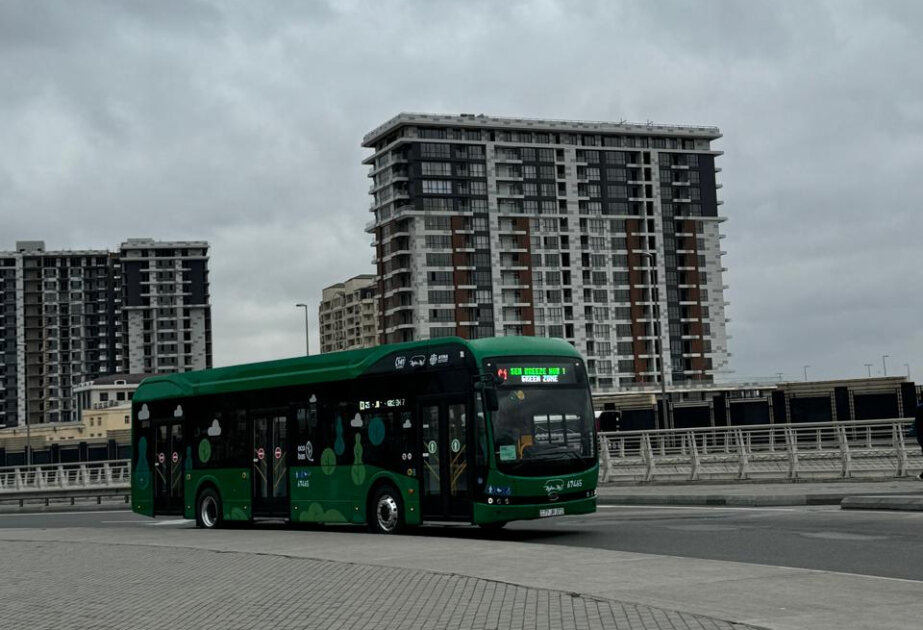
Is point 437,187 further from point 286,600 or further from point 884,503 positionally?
point 286,600

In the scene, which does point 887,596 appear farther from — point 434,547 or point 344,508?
point 344,508

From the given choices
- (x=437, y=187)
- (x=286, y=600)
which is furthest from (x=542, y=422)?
(x=437, y=187)

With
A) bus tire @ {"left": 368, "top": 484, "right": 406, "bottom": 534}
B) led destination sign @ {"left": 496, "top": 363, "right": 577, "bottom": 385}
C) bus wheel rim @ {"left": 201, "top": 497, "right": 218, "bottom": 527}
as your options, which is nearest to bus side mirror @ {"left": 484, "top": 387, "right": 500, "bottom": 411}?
led destination sign @ {"left": 496, "top": 363, "right": 577, "bottom": 385}

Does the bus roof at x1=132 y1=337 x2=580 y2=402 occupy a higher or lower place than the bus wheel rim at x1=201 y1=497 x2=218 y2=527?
higher

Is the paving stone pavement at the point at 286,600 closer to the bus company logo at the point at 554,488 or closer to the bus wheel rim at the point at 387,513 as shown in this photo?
the bus wheel rim at the point at 387,513

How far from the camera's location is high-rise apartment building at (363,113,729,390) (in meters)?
140

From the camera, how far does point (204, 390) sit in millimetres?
24078

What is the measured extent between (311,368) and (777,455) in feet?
41.1

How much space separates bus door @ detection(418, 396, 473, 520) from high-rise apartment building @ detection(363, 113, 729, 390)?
117181mm

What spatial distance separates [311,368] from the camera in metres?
21.4

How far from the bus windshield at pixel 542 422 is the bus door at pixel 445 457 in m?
0.60

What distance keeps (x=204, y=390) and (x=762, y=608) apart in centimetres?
1618

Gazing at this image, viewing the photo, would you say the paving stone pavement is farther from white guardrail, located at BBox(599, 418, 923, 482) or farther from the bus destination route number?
white guardrail, located at BBox(599, 418, 923, 482)

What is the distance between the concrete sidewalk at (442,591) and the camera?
31.3ft
